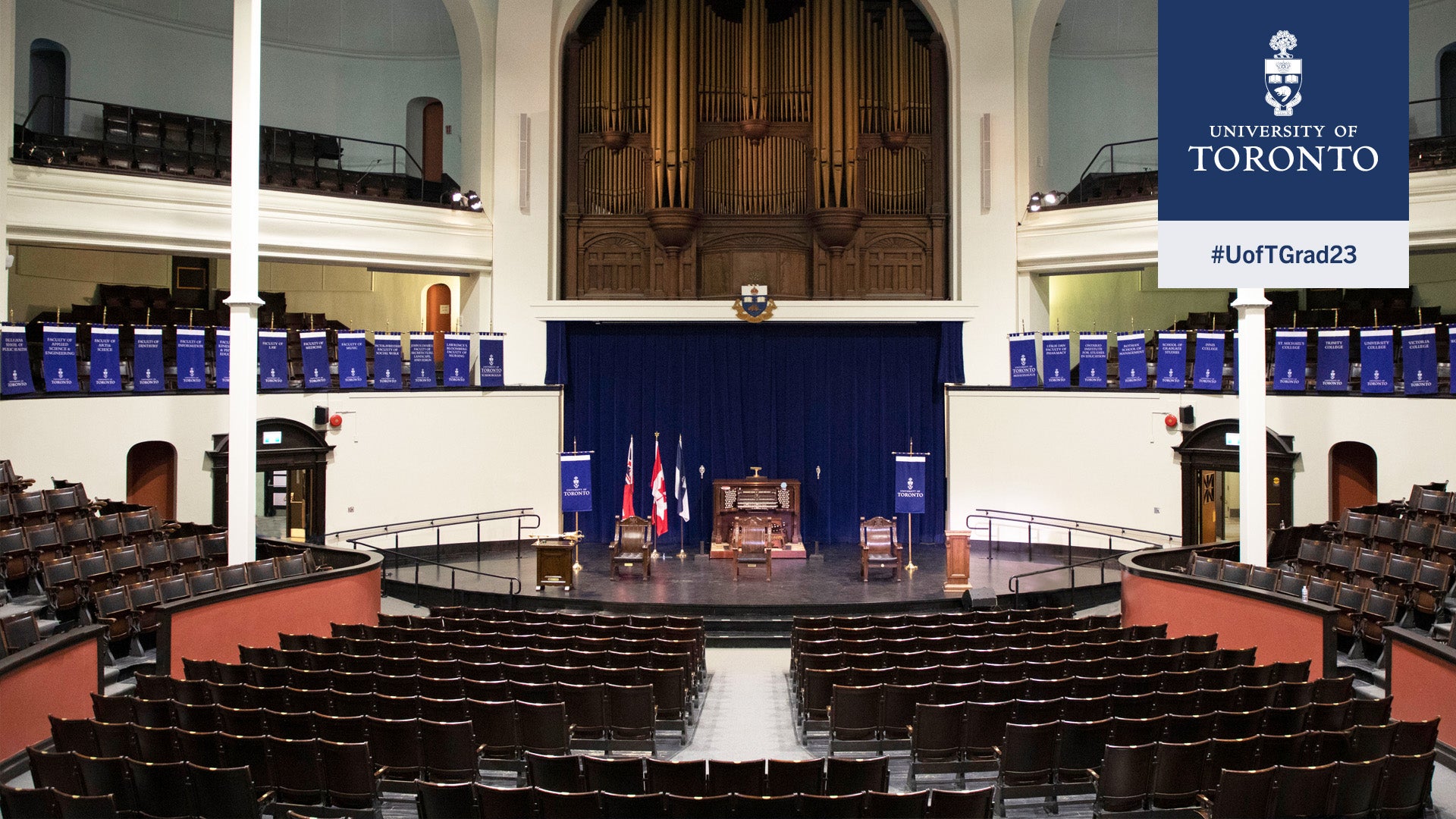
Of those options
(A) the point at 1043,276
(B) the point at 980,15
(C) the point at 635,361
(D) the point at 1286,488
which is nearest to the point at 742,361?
(C) the point at 635,361

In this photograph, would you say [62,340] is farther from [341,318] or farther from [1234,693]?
[1234,693]

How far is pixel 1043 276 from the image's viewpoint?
63.0ft

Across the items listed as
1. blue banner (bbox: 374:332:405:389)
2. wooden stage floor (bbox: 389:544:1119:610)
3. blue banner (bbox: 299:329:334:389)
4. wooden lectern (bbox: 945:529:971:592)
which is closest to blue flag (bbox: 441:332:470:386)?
blue banner (bbox: 374:332:405:389)

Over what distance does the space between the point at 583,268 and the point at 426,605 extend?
665 centimetres

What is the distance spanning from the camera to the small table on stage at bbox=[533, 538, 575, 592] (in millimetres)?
14453

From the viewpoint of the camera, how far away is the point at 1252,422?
12000mm

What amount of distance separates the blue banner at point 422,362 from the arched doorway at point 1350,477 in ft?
43.4

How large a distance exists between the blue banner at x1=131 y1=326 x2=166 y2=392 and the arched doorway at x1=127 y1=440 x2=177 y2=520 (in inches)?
36.5

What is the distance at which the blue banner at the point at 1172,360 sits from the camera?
16.3m

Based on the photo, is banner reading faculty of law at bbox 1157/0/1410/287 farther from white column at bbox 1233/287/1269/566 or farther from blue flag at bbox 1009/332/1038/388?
blue flag at bbox 1009/332/1038/388

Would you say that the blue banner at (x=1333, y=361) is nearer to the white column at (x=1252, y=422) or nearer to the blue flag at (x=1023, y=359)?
the white column at (x=1252, y=422)

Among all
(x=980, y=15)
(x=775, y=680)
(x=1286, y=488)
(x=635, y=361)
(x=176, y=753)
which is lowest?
(x=775, y=680)

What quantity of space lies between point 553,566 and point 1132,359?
9129 millimetres

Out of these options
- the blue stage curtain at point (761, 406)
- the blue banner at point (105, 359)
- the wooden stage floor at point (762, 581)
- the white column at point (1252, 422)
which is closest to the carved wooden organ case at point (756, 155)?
the blue stage curtain at point (761, 406)
